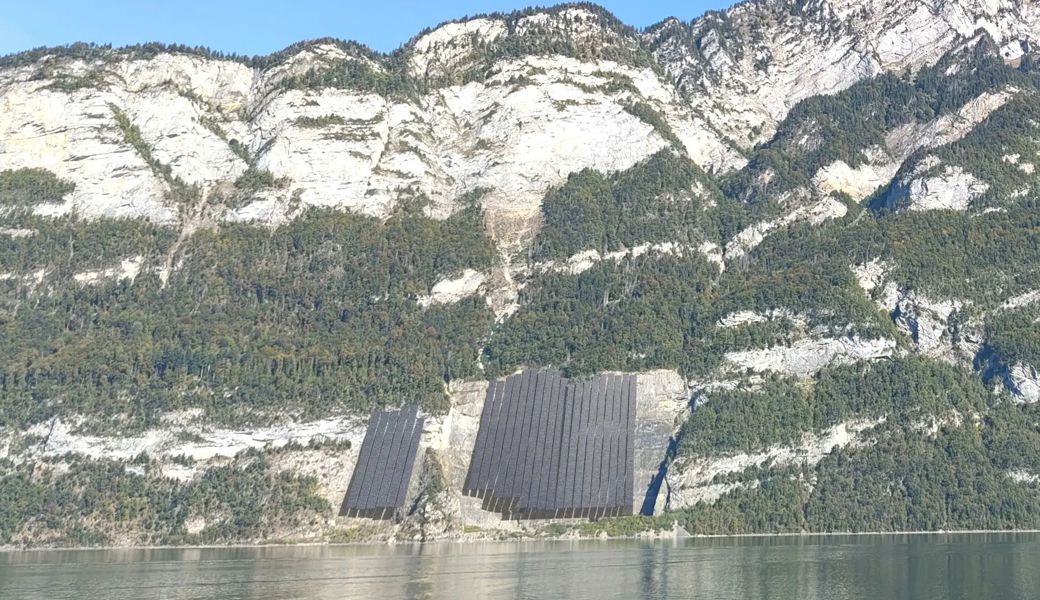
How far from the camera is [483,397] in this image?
179 metres

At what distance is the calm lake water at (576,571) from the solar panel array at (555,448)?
11.6 m

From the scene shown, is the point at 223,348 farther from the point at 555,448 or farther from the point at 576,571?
the point at 576,571

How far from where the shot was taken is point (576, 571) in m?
114

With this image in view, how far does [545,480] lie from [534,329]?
32685 millimetres

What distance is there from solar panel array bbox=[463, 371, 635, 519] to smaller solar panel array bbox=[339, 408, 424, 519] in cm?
825

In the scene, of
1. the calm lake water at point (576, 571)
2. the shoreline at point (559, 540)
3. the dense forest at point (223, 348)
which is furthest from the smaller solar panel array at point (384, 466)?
the calm lake water at point (576, 571)

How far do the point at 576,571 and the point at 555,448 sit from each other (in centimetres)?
5351

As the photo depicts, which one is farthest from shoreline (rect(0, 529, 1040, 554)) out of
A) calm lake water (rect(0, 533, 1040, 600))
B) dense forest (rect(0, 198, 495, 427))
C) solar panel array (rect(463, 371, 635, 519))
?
dense forest (rect(0, 198, 495, 427))

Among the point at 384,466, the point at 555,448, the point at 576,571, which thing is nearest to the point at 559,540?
the point at 555,448

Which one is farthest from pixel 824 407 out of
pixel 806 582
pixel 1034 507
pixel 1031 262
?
pixel 806 582

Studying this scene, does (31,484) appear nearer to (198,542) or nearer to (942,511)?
(198,542)

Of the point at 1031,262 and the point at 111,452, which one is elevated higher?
the point at 1031,262

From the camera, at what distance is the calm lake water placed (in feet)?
321

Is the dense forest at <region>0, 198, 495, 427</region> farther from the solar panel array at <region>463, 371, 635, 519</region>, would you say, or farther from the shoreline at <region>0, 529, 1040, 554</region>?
the shoreline at <region>0, 529, 1040, 554</region>
